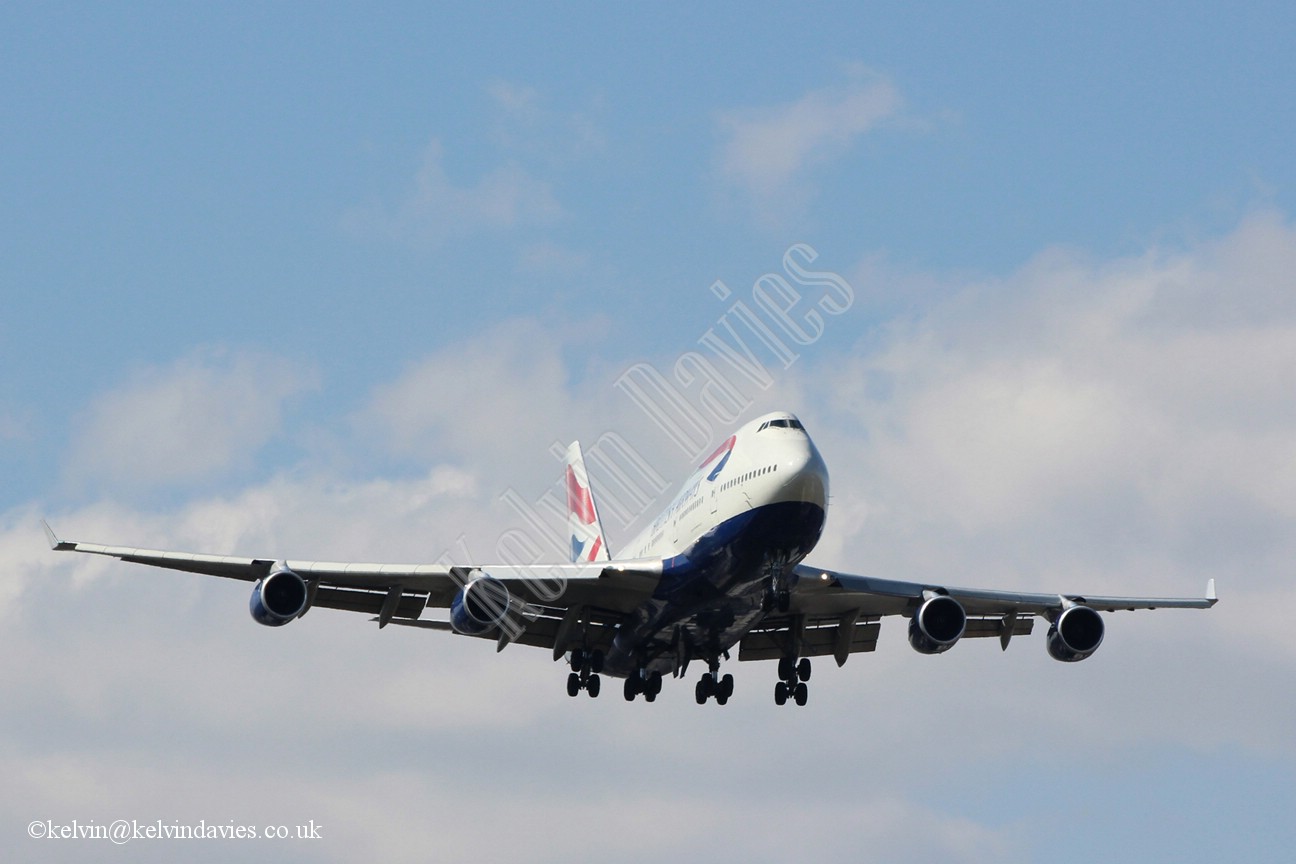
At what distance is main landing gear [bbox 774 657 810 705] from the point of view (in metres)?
50.3

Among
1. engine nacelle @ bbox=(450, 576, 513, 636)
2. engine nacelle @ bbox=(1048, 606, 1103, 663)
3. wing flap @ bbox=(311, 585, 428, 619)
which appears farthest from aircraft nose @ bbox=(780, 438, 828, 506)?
wing flap @ bbox=(311, 585, 428, 619)

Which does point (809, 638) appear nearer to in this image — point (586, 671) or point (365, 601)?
point (586, 671)

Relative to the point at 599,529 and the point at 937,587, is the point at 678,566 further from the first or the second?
the point at 599,529

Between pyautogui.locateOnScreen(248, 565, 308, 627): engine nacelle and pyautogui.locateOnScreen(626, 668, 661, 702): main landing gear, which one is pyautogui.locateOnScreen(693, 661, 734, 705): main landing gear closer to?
pyautogui.locateOnScreen(626, 668, 661, 702): main landing gear

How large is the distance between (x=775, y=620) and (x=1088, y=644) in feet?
29.6

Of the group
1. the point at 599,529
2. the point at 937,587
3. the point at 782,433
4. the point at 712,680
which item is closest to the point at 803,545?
the point at 782,433

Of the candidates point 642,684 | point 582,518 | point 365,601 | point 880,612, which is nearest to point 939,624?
point 880,612

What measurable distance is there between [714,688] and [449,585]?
9.85 metres

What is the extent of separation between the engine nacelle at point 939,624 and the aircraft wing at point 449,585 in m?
7.54

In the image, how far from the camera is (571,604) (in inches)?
1879

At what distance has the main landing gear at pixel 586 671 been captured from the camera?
50125 millimetres

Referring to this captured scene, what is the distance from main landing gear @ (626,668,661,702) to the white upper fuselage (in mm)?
5832

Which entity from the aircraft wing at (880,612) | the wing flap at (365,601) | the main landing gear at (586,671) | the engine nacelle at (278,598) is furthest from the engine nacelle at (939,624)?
the engine nacelle at (278,598)

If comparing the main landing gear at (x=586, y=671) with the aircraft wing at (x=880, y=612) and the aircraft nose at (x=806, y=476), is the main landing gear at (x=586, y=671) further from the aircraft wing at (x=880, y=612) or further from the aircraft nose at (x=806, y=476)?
the aircraft nose at (x=806, y=476)
